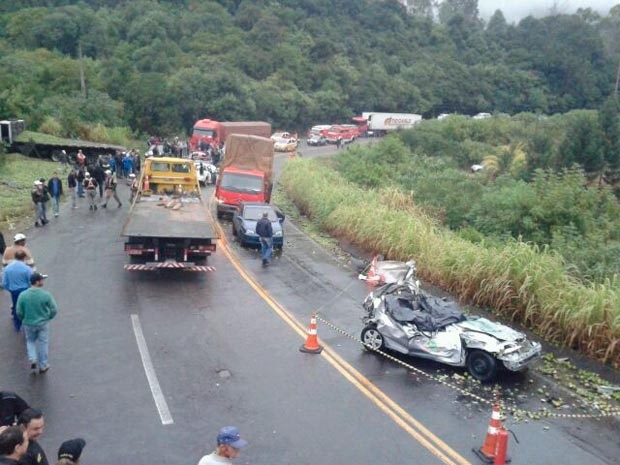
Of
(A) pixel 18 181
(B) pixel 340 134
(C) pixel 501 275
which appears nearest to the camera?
(C) pixel 501 275

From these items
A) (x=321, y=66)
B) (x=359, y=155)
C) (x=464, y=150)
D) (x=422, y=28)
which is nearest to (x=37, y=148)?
(x=359, y=155)

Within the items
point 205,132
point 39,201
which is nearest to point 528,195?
point 39,201

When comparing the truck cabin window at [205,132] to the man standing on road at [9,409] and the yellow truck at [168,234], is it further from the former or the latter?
the man standing on road at [9,409]

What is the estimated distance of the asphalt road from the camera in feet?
27.8

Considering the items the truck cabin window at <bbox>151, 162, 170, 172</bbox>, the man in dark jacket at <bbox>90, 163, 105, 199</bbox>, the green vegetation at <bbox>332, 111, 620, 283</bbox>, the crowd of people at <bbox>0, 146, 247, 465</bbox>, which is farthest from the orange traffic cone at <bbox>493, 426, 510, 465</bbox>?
the man in dark jacket at <bbox>90, 163, 105, 199</bbox>

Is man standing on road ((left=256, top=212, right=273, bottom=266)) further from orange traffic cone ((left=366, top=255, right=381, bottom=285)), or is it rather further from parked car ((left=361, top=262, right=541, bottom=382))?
parked car ((left=361, top=262, right=541, bottom=382))

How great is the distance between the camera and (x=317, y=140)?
66375 mm

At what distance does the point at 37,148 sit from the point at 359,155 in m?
21.0

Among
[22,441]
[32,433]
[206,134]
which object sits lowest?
[206,134]

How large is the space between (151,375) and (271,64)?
244 feet

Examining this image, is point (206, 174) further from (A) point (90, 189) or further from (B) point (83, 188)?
(A) point (90, 189)

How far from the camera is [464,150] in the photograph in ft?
217

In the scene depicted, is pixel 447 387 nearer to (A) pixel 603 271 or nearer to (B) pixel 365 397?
(B) pixel 365 397

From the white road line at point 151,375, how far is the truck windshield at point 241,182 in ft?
41.6
